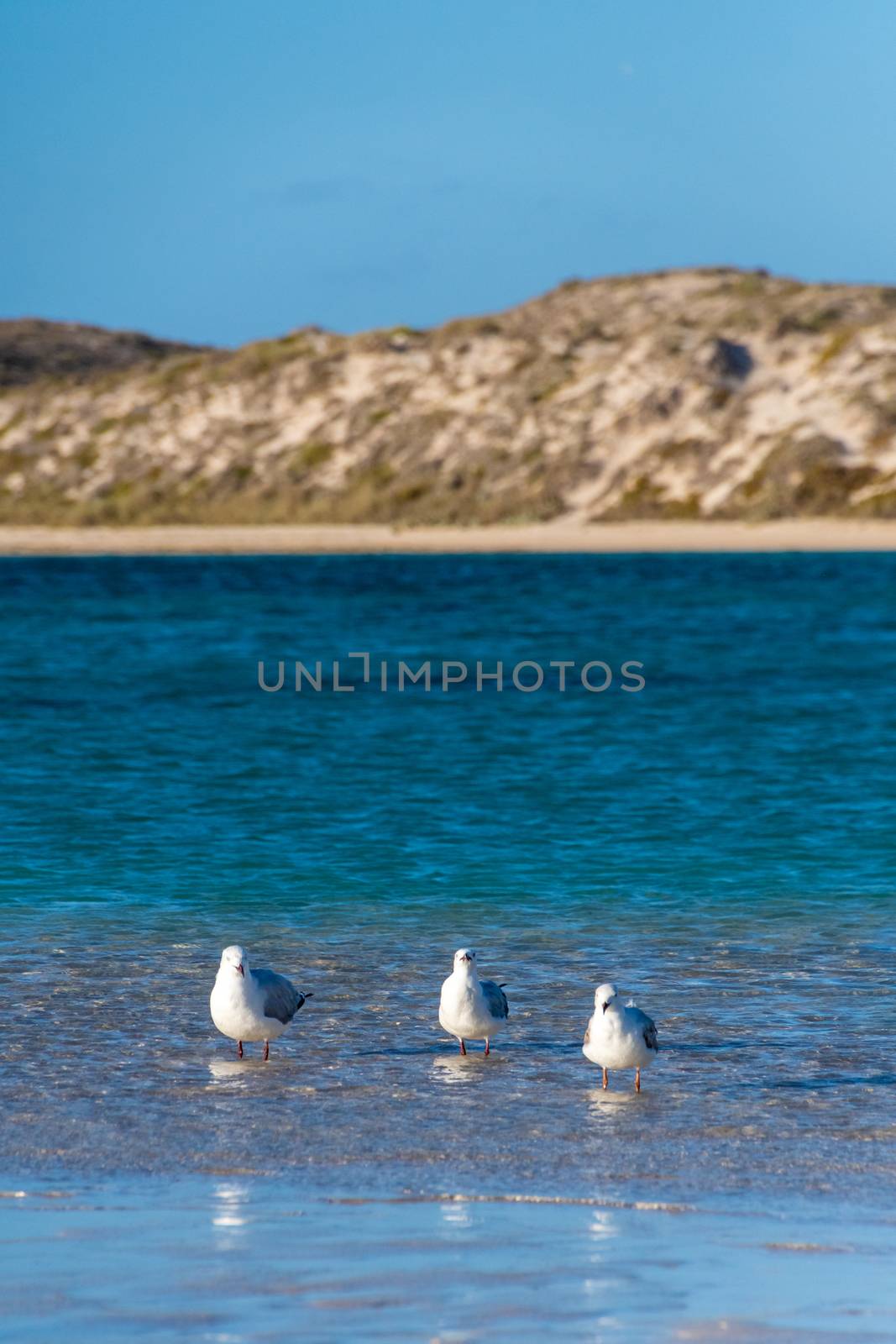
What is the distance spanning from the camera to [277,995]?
37.2 feet

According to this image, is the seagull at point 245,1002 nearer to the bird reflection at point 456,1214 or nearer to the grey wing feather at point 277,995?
the grey wing feather at point 277,995

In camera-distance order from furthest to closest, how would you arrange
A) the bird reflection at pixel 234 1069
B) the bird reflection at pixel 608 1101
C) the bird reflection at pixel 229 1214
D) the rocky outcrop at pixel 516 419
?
the rocky outcrop at pixel 516 419 → the bird reflection at pixel 234 1069 → the bird reflection at pixel 608 1101 → the bird reflection at pixel 229 1214

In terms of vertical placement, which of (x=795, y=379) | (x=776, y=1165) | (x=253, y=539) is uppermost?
(x=795, y=379)

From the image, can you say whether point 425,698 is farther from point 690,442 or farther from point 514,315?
point 514,315

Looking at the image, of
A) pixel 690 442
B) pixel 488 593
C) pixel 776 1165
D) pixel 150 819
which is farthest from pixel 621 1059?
pixel 690 442

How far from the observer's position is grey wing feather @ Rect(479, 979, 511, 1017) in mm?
11320

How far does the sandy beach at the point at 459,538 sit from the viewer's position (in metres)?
82.6

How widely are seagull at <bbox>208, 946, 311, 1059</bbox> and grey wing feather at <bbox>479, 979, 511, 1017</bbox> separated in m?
1.16

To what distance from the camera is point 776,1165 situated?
359 inches

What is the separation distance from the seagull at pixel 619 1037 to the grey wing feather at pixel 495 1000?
2.74 feet

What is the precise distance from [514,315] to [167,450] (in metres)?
23.9

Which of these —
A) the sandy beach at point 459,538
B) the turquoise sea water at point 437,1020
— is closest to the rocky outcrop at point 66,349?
the sandy beach at point 459,538

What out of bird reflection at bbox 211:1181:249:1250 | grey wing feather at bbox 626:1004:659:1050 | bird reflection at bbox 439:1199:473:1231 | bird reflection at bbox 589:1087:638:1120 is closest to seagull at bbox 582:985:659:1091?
grey wing feather at bbox 626:1004:659:1050

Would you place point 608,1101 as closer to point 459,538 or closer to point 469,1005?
point 469,1005
